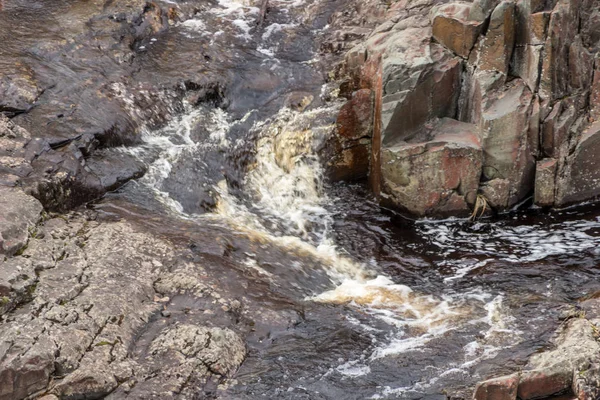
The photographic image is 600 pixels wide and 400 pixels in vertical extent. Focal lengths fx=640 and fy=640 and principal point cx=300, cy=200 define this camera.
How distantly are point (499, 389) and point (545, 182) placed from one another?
502 centimetres

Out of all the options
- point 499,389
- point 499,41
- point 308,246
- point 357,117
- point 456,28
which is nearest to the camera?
point 499,389

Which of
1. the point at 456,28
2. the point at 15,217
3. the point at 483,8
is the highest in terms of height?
the point at 483,8

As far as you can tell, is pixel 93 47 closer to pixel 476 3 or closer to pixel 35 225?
pixel 35 225

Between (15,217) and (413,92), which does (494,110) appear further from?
(15,217)

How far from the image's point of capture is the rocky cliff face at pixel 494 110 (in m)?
9.43

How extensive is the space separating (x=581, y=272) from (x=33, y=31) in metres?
9.96

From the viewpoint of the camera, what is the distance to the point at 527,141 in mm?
9562

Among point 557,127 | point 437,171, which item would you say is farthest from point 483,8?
point 437,171

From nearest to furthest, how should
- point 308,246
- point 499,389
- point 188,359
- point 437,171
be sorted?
1. point 499,389
2. point 188,359
3. point 308,246
4. point 437,171

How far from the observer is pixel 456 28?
987cm

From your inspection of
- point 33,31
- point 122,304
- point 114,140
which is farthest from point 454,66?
point 33,31

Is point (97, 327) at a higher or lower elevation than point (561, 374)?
lower

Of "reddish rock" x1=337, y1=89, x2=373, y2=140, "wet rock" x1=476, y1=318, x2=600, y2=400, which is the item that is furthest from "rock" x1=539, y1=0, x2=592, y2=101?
"wet rock" x1=476, y1=318, x2=600, y2=400

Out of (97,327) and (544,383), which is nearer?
(544,383)
